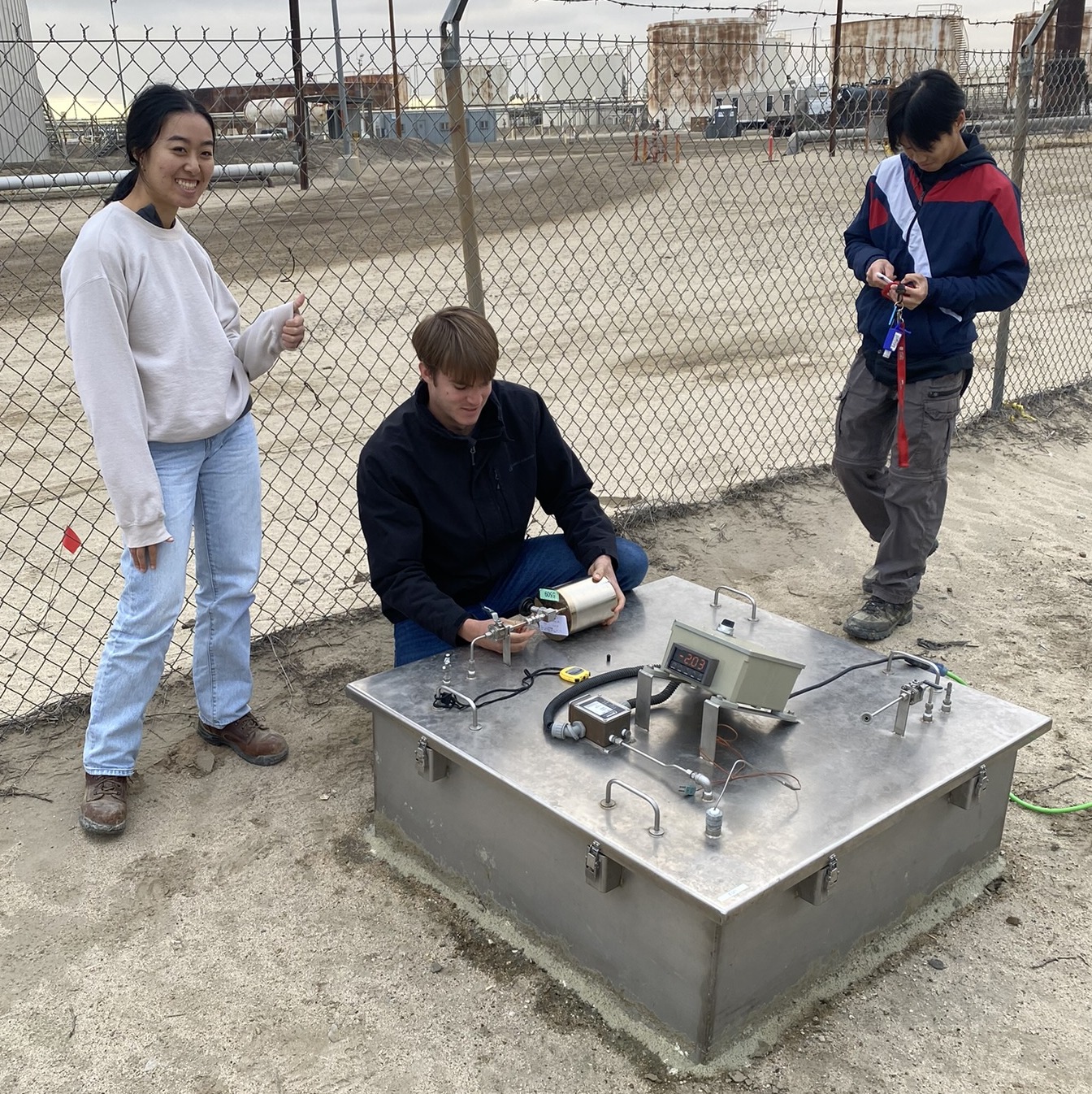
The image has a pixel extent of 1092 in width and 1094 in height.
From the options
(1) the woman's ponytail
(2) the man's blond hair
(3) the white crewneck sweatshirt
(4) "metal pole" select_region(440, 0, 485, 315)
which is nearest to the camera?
(3) the white crewneck sweatshirt

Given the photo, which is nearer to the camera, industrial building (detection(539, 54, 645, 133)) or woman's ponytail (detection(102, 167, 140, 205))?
woman's ponytail (detection(102, 167, 140, 205))

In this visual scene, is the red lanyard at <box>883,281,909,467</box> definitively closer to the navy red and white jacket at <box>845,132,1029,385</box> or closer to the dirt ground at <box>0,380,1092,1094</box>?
the navy red and white jacket at <box>845,132,1029,385</box>

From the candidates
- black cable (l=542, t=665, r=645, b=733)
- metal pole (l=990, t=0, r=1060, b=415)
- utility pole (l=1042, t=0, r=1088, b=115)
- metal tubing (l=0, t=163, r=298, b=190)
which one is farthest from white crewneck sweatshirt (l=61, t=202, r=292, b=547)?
utility pole (l=1042, t=0, r=1088, b=115)

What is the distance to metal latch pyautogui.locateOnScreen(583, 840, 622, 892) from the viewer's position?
7.34ft

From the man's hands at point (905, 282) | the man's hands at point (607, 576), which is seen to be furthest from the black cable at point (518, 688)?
the man's hands at point (905, 282)

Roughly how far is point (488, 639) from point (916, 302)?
1774mm

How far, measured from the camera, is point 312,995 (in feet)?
7.97

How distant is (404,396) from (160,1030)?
201 inches

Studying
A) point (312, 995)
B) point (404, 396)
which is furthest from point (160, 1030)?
point (404, 396)

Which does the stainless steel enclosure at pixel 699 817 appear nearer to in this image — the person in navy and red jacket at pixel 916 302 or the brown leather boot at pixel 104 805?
the brown leather boot at pixel 104 805

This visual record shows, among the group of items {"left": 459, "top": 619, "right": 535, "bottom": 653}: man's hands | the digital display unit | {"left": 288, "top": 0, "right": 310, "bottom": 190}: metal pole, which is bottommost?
{"left": 459, "top": 619, "right": 535, "bottom": 653}: man's hands

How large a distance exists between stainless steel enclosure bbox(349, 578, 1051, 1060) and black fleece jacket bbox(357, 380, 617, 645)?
0.24 m

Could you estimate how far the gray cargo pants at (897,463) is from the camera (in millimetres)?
3768

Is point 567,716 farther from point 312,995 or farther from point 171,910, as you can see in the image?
point 171,910
